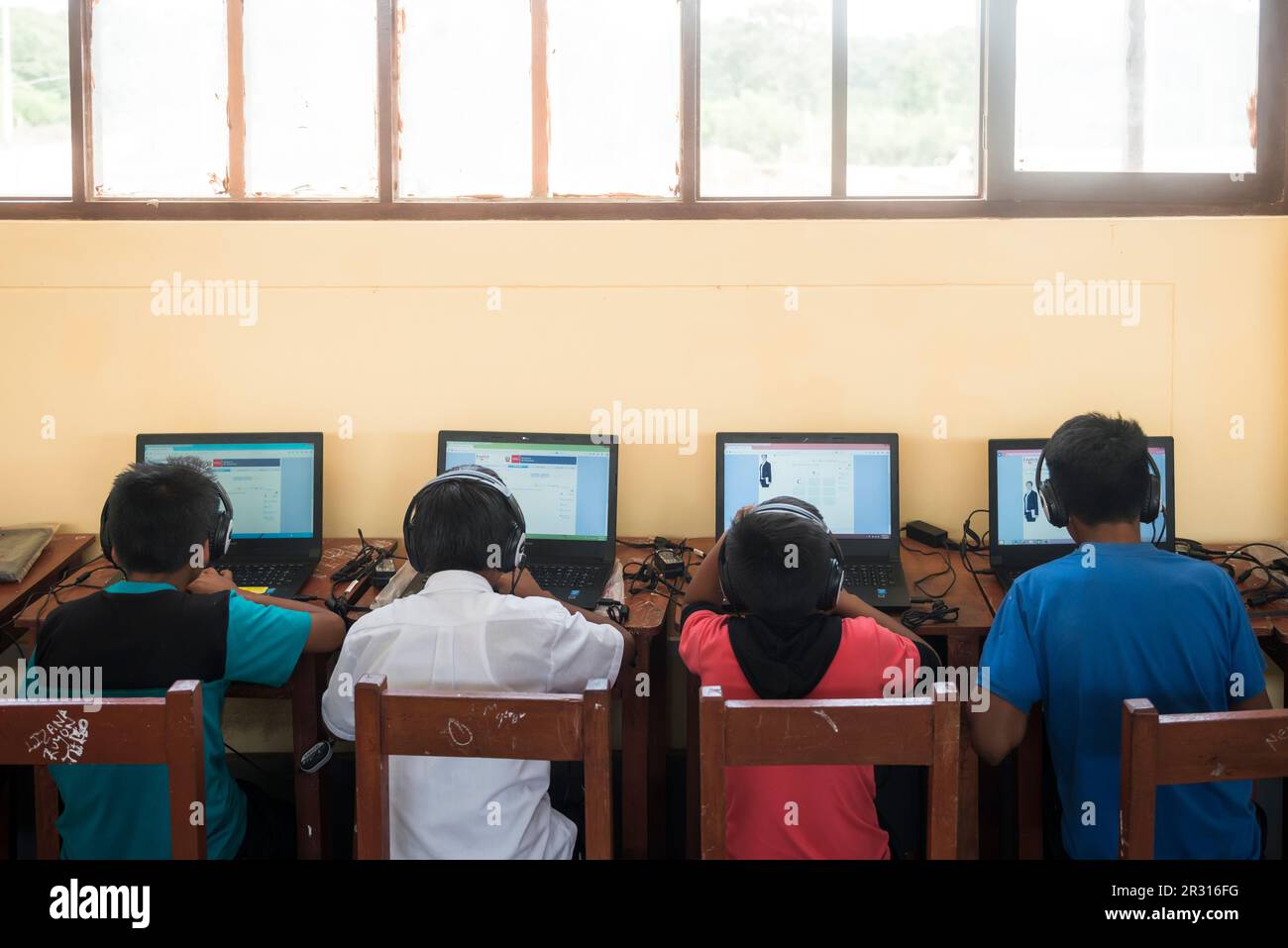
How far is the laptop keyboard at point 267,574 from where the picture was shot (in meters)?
2.43

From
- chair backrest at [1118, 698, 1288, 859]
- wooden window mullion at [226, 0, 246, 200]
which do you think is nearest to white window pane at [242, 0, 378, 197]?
wooden window mullion at [226, 0, 246, 200]

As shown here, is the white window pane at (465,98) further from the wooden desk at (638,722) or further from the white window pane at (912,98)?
the wooden desk at (638,722)

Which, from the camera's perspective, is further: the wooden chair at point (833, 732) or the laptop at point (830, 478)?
the laptop at point (830, 478)

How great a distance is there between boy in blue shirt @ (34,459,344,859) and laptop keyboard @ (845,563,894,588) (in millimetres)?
1216

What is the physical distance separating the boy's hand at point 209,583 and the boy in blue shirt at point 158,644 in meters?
0.21

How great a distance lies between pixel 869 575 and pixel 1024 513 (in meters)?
0.44

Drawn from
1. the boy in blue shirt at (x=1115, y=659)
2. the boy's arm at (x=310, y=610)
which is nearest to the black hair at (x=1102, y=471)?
the boy in blue shirt at (x=1115, y=659)

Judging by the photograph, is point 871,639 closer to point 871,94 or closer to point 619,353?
point 619,353

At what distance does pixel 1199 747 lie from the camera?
4.20 ft

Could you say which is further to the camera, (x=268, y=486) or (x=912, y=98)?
(x=912, y=98)

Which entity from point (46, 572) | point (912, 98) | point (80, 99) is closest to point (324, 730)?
Result: point (46, 572)

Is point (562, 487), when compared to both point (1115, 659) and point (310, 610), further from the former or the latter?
point (1115, 659)
